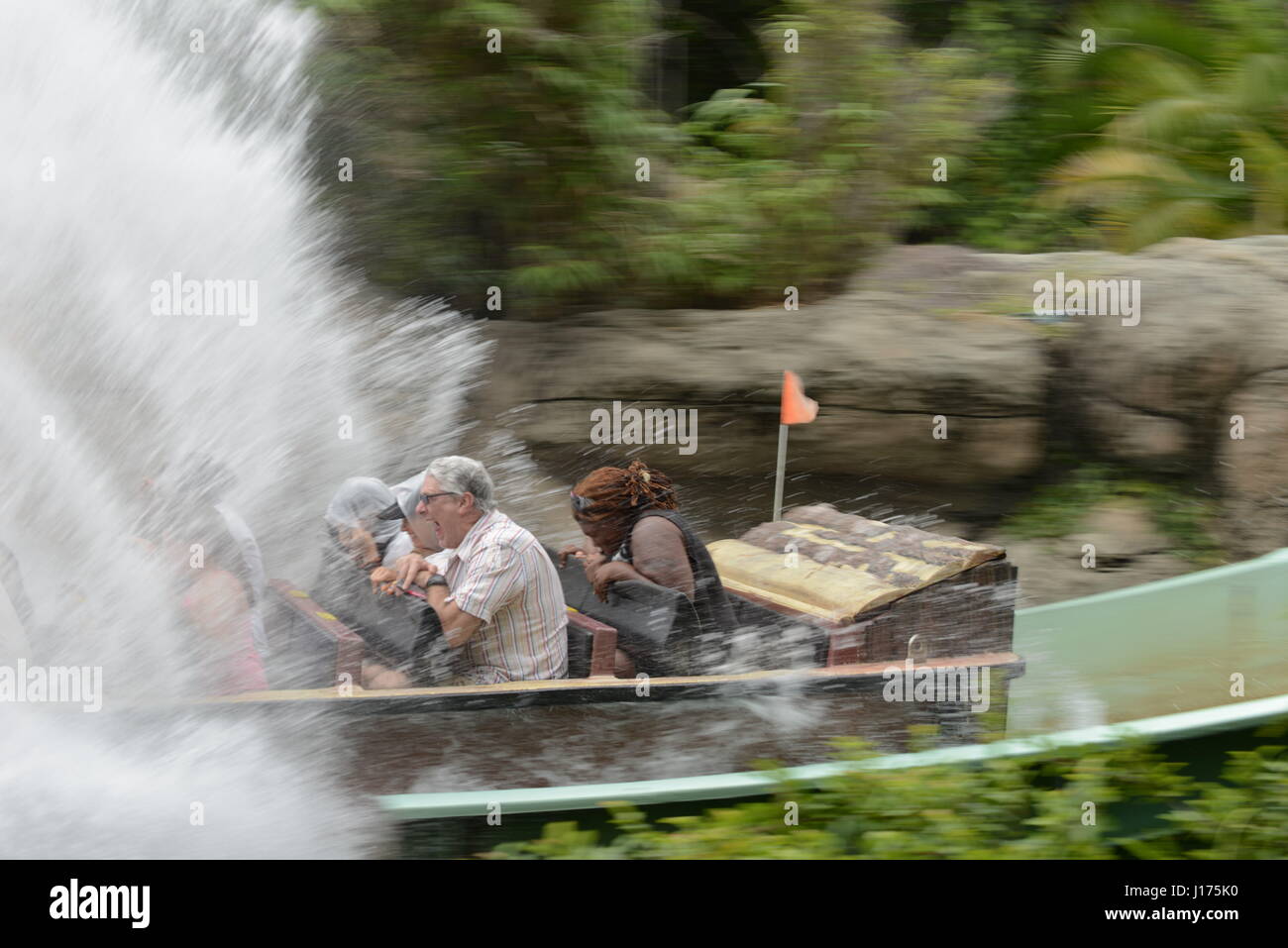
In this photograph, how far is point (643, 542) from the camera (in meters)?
4.36

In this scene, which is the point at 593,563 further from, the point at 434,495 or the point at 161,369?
the point at 161,369

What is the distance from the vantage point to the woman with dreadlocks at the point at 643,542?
4.32m

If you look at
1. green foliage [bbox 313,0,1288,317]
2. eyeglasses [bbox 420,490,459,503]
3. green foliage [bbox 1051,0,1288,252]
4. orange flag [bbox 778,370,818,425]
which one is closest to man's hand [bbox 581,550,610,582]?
eyeglasses [bbox 420,490,459,503]

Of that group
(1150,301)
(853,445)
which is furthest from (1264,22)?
(853,445)

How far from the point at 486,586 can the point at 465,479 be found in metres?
0.36

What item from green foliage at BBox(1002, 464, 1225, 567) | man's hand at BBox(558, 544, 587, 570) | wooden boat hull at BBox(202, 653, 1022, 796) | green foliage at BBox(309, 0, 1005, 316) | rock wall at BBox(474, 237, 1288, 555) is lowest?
wooden boat hull at BBox(202, 653, 1022, 796)

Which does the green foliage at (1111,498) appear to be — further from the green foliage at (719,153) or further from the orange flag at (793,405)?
the orange flag at (793,405)

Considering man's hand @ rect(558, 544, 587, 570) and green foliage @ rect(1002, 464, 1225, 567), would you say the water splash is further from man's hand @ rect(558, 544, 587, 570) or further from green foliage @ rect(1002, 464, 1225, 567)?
green foliage @ rect(1002, 464, 1225, 567)

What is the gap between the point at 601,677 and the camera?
4141 mm

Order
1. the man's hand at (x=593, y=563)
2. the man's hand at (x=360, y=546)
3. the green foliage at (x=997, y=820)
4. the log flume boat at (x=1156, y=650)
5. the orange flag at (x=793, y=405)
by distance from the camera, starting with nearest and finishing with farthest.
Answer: the green foliage at (x=997, y=820) < the man's hand at (x=593, y=563) < the man's hand at (x=360, y=546) < the orange flag at (x=793, y=405) < the log flume boat at (x=1156, y=650)

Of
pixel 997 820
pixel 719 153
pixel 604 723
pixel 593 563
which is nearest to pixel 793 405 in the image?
pixel 593 563

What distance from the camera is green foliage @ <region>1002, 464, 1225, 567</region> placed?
7586 millimetres

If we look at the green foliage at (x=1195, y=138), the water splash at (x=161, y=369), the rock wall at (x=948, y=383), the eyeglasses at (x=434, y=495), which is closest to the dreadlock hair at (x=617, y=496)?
the eyeglasses at (x=434, y=495)
